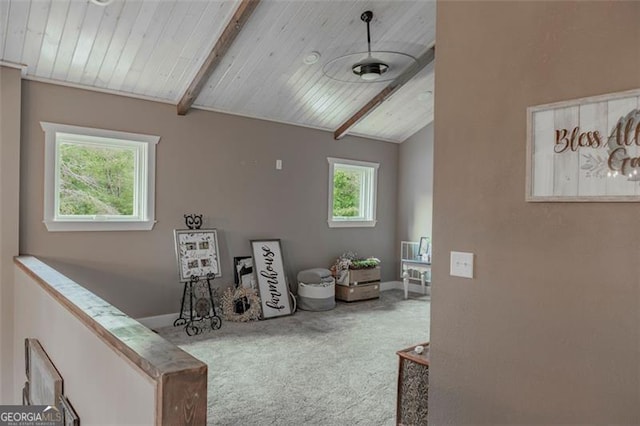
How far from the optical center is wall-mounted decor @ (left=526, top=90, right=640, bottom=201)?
1.53 m

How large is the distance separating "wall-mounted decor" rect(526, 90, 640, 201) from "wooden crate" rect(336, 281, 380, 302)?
15.5 feet

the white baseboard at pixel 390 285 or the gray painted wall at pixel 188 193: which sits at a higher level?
the gray painted wall at pixel 188 193

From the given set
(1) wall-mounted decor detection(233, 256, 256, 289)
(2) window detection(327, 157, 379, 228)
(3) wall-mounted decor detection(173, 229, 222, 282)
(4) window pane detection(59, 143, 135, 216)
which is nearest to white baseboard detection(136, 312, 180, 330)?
(3) wall-mounted decor detection(173, 229, 222, 282)

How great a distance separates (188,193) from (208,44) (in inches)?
68.5

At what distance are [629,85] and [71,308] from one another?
231 cm

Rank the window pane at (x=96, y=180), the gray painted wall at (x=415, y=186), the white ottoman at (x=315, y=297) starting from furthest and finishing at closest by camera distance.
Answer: the gray painted wall at (x=415, y=186) → the white ottoman at (x=315, y=297) → the window pane at (x=96, y=180)

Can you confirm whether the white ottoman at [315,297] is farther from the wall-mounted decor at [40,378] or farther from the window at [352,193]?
the wall-mounted decor at [40,378]

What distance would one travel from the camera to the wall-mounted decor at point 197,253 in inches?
190

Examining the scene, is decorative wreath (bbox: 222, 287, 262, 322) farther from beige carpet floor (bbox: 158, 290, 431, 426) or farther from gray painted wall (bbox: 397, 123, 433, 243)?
gray painted wall (bbox: 397, 123, 433, 243)

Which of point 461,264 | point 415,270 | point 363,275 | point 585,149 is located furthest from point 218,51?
point 415,270

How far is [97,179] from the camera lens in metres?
4.56

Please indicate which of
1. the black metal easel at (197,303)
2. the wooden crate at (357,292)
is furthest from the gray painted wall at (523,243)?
the wooden crate at (357,292)

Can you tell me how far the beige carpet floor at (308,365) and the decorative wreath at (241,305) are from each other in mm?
119

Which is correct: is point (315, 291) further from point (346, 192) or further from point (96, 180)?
point (96, 180)
